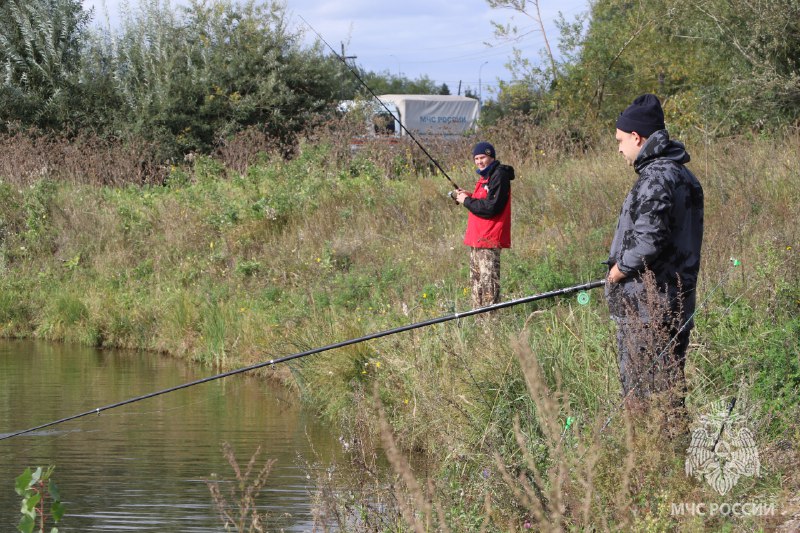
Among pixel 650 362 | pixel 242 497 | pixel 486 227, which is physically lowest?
pixel 242 497

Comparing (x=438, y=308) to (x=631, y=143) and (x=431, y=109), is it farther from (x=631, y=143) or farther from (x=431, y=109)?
(x=431, y=109)

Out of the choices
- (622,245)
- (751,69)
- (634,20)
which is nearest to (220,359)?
(622,245)

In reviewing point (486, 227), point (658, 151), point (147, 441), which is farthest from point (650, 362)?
point (147, 441)

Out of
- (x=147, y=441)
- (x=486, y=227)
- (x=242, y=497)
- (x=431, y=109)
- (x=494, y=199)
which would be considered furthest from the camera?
(x=431, y=109)

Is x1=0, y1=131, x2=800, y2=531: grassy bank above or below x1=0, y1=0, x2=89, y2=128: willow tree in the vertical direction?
below

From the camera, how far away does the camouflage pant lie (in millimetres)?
8555

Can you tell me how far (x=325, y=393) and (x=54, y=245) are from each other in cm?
790

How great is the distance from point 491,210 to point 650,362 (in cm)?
374

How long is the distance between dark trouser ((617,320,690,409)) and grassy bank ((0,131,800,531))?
17 centimetres

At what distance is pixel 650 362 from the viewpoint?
4785mm

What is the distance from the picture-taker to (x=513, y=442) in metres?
5.90

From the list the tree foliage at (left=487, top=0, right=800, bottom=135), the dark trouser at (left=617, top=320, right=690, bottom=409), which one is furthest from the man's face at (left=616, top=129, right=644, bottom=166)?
the tree foliage at (left=487, top=0, right=800, bottom=135)

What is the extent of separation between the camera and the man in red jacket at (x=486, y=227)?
333 inches

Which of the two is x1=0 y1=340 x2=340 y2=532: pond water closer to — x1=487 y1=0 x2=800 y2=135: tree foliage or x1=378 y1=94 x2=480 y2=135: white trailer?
x1=487 y1=0 x2=800 y2=135: tree foliage
